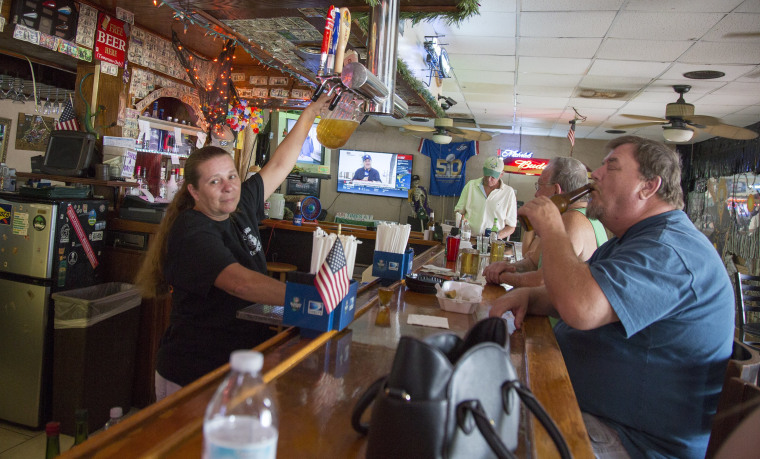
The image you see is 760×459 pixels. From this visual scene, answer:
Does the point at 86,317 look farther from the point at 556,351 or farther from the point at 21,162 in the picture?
the point at 21,162

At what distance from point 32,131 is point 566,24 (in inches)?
328

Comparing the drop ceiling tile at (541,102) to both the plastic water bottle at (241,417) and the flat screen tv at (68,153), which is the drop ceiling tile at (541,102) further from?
the plastic water bottle at (241,417)

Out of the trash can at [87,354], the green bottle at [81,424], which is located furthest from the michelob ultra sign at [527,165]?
the green bottle at [81,424]

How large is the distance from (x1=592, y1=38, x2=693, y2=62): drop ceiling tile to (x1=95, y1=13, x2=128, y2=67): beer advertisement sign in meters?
4.52

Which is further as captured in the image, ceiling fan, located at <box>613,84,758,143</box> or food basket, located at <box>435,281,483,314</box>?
ceiling fan, located at <box>613,84,758,143</box>

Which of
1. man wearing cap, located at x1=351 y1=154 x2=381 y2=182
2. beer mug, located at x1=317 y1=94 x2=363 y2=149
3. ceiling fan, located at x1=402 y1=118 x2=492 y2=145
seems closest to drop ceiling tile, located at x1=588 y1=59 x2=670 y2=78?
ceiling fan, located at x1=402 y1=118 x2=492 y2=145

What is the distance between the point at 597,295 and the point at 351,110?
130cm

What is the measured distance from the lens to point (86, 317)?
294 cm

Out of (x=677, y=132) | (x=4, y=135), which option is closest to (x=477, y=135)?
(x=677, y=132)

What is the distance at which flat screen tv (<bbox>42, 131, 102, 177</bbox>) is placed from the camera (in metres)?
3.76

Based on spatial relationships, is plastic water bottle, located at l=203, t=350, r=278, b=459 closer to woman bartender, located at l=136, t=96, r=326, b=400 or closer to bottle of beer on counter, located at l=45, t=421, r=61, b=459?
woman bartender, located at l=136, t=96, r=326, b=400

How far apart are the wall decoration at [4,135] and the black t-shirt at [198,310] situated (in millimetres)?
8209

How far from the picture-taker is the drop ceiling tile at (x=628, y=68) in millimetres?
5551

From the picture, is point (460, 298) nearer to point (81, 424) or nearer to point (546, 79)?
point (81, 424)
